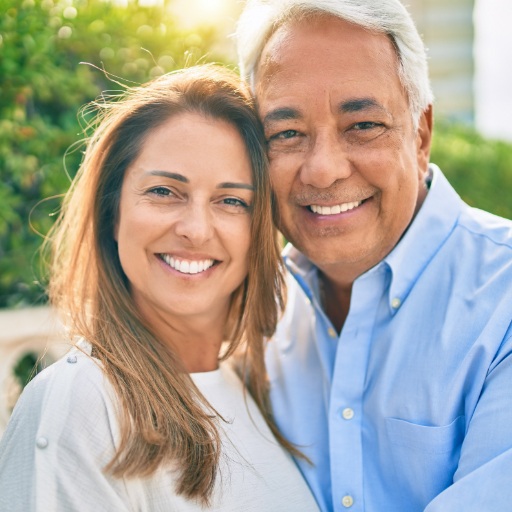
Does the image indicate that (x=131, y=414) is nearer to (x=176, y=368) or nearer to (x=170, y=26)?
(x=176, y=368)

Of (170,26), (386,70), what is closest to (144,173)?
(386,70)

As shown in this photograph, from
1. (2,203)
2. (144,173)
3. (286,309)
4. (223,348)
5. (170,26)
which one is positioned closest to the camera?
(144,173)

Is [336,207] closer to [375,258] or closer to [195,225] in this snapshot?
[375,258]

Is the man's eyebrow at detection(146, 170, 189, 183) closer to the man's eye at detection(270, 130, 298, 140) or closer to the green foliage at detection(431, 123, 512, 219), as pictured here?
the man's eye at detection(270, 130, 298, 140)

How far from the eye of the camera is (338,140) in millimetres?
2588

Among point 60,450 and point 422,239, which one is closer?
point 60,450

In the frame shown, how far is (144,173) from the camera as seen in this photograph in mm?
2457

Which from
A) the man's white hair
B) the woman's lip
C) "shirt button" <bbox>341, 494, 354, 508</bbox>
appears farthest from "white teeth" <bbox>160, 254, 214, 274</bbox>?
"shirt button" <bbox>341, 494, 354, 508</bbox>

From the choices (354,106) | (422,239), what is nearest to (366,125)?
(354,106)

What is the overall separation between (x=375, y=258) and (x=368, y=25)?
2.72ft

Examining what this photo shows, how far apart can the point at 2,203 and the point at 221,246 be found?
4.61ft

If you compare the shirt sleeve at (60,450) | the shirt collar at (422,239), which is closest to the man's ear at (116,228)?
the shirt sleeve at (60,450)

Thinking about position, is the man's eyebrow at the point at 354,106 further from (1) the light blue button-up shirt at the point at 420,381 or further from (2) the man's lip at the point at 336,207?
(1) the light blue button-up shirt at the point at 420,381

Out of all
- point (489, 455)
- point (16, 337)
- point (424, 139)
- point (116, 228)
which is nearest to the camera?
point (489, 455)
